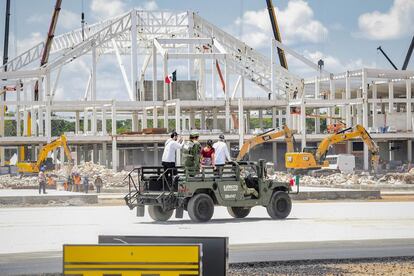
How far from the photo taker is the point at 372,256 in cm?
1798

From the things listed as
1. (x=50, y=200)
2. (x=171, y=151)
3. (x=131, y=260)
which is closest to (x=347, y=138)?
(x=50, y=200)

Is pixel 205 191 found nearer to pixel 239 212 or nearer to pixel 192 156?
pixel 192 156

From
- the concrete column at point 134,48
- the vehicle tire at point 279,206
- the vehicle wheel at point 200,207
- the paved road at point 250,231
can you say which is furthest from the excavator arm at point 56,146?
the vehicle wheel at point 200,207

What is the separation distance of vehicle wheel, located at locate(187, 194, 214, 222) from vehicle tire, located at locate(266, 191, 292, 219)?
2.17 metres

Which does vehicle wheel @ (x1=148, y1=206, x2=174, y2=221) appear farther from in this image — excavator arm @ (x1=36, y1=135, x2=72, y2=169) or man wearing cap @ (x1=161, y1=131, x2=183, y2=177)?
excavator arm @ (x1=36, y1=135, x2=72, y2=169)

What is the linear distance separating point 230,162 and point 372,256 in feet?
28.7

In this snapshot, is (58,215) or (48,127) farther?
(48,127)

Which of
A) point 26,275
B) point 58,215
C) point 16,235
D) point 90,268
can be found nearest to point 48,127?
point 58,215

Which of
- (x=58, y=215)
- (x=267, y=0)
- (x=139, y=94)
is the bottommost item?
(x=58, y=215)

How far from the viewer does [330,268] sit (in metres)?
16.4

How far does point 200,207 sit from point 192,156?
51.6 inches

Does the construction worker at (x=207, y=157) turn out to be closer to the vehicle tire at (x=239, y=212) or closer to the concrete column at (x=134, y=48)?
the vehicle tire at (x=239, y=212)

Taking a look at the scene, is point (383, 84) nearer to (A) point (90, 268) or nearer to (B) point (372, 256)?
(B) point (372, 256)

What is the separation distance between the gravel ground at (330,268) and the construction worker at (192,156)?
28.2 feet
